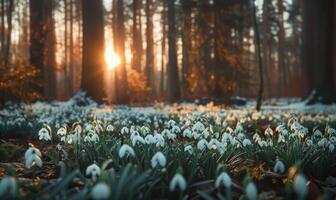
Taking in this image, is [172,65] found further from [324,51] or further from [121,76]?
[324,51]

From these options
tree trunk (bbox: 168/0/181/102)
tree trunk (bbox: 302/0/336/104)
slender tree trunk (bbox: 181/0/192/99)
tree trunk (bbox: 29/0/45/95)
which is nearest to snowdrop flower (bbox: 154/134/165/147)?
tree trunk (bbox: 302/0/336/104)

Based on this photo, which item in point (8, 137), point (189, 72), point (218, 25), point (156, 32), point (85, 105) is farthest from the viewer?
point (156, 32)

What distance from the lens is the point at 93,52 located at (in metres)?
14.8

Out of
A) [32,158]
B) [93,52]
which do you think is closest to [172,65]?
[93,52]

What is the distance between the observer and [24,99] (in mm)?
9992

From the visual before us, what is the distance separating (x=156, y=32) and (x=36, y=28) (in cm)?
2637

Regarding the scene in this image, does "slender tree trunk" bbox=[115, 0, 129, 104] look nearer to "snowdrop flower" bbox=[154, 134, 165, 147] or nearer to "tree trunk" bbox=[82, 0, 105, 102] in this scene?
"tree trunk" bbox=[82, 0, 105, 102]

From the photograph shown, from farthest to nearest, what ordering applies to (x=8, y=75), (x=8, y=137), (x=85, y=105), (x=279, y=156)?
(x=85, y=105) → (x=8, y=75) → (x=8, y=137) → (x=279, y=156)

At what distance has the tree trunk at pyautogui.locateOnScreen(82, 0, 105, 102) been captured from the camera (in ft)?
47.9

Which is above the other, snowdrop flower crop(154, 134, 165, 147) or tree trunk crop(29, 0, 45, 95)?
tree trunk crop(29, 0, 45, 95)

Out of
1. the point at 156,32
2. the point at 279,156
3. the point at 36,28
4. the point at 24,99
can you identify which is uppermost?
the point at 156,32

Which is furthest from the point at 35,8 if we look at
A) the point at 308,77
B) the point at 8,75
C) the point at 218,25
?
the point at 308,77

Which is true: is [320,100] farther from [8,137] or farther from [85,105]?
[8,137]

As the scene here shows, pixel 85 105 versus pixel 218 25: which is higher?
pixel 218 25
